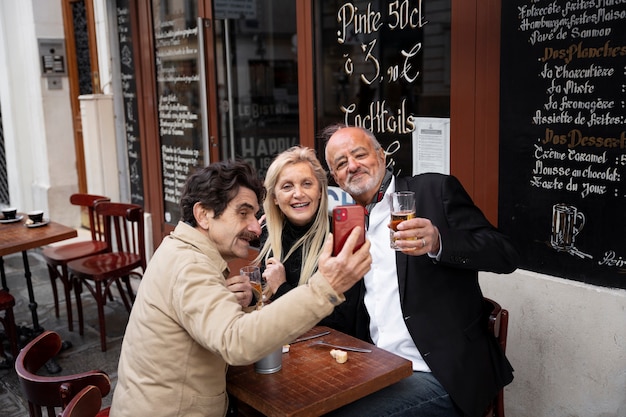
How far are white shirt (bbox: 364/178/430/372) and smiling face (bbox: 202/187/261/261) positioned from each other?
753 mm

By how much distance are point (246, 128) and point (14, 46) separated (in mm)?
4626

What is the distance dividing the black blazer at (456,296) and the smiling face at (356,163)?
0.25m

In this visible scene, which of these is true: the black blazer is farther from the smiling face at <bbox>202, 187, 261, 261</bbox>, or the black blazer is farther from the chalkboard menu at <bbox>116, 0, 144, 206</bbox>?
the chalkboard menu at <bbox>116, 0, 144, 206</bbox>

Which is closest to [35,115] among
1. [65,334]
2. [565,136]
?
[65,334]

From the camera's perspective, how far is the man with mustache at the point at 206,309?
70.2 inches

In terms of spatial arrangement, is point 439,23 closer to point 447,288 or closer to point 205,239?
point 447,288

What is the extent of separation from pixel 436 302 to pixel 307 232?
778 mm

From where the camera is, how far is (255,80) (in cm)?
634

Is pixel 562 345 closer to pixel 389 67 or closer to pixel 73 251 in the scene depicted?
pixel 389 67

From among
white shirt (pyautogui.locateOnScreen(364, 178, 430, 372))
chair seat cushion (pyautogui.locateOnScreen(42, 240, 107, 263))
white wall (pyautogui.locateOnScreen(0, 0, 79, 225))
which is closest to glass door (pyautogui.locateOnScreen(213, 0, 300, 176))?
chair seat cushion (pyautogui.locateOnScreen(42, 240, 107, 263))

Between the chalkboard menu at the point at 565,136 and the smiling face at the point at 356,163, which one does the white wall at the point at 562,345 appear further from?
the smiling face at the point at 356,163

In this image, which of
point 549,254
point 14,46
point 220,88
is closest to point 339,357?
point 549,254

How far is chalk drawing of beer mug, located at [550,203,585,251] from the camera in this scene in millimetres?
3125

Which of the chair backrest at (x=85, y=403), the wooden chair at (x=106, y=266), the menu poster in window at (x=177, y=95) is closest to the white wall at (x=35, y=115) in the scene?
the menu poster in window at (x=177, y=95)
